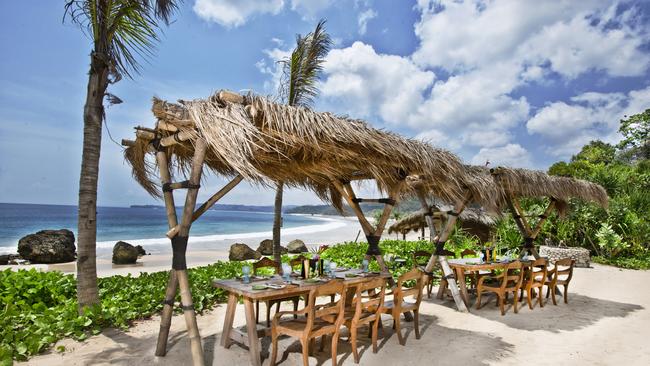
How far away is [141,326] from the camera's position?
4.84m

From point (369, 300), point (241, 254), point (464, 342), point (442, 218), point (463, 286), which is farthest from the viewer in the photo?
point (442, 218)

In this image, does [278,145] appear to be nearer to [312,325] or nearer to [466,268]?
[312,325]

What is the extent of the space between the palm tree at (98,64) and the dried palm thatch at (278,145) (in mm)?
591

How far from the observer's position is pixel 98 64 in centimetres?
507

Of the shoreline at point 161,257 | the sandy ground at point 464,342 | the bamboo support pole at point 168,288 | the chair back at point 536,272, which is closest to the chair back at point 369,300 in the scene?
the sandy ground at point 464,342

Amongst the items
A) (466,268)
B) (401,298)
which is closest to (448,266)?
(466,268)

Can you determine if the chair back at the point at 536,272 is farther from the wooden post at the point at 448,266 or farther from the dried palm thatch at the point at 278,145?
the dried palm thatch at the point at 278,145

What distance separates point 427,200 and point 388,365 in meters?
3.74

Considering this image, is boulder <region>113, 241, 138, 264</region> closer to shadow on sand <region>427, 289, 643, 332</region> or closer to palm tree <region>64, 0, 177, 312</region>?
palm tree <region>64, 0, 177, 312</region>

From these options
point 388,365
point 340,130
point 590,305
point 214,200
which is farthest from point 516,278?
point 214,200

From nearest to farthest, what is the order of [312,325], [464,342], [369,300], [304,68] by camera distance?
[312,325]
[369,300]
[464,342]
[304,68]

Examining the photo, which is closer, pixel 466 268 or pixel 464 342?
pixel 464 342

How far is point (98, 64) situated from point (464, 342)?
18.2 ft

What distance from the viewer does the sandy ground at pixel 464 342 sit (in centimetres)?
383
